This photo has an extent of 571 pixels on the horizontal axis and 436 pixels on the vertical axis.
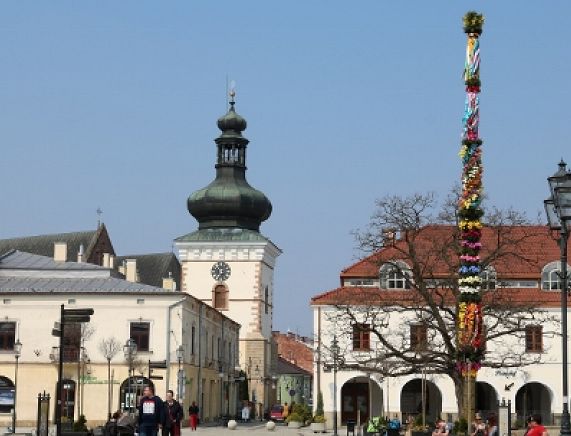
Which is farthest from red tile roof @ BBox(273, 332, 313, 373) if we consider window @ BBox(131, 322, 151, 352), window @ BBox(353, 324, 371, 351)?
window @ BBox(131, 322, 151, 352)

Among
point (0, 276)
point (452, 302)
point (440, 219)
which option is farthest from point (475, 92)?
point (0, 276)

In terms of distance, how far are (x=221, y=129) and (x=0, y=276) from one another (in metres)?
31.4

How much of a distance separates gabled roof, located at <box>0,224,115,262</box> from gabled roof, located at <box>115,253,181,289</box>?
3039 millimetres

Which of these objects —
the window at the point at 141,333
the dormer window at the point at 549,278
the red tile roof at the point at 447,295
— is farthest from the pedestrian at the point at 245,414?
the dormer window at the point at 549,278

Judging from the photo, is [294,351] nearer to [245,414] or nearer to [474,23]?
[245,414]

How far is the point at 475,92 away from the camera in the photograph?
88.0 feet

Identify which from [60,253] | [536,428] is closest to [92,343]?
[60,253]

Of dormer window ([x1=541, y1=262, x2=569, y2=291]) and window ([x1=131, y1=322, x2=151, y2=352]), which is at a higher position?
dormer window ([x1=541, y1=262, x2=569, y2=291])

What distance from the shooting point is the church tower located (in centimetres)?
8875

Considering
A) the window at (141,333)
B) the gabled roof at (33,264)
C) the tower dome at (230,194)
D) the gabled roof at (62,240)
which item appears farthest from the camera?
the gabled roof at (62,240)

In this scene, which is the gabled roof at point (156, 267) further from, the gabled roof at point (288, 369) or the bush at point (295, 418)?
the bush at point (295, 418)

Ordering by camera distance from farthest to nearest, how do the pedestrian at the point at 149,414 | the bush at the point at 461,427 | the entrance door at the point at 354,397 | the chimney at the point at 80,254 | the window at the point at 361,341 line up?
the chimney at the point at 80,254 < the entrance door at the point at 354,397 < the window at the point at 361,341 < the bush at the point at 461,427 < the pedestrian at the point at 149,414

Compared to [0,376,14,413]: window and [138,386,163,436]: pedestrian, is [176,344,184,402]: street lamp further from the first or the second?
[138,386,163,436]: pedestrian

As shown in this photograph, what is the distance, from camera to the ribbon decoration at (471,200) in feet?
88.1
